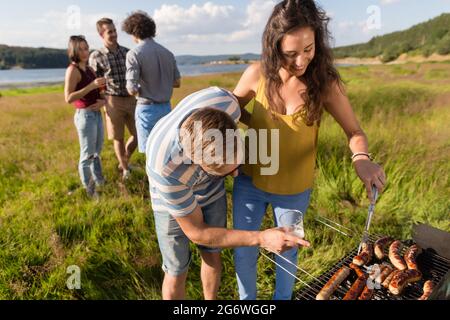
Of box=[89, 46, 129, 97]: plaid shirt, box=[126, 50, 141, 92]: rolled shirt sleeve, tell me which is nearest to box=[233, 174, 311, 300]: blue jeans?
box=[126, 50, 141, 92]: rolled shirt sleeve

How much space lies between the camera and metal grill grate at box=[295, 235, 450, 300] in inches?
63.7

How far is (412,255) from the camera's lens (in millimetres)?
1790

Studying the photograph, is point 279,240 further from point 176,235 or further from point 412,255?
point 412,255

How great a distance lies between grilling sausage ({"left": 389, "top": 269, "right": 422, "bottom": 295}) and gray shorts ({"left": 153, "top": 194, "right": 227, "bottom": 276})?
1.01 m

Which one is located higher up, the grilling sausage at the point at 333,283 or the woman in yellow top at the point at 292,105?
the woman in yellow top at the point at 292,105

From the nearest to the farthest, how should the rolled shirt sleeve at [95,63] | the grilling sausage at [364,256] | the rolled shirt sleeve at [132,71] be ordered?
the grilling sausage at [364,256] → the rolled shirt sleeve at [132,71] → the rolled shirt sleeve at [95,63]

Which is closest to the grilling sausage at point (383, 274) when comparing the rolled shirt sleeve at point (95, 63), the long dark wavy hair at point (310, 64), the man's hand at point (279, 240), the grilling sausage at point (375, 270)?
the grilling sausage at point (375, 270)

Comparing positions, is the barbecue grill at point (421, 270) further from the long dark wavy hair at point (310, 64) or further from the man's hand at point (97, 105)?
the man's hand at point (97, 105)

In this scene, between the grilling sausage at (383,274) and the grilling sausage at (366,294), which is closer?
the grilling sausage at (366,294)

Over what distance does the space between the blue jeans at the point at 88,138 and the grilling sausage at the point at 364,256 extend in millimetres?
3125

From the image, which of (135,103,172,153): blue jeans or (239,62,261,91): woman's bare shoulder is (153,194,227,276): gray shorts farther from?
(135,103,172,153): blue jeans

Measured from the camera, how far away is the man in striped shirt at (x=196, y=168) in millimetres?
1312
